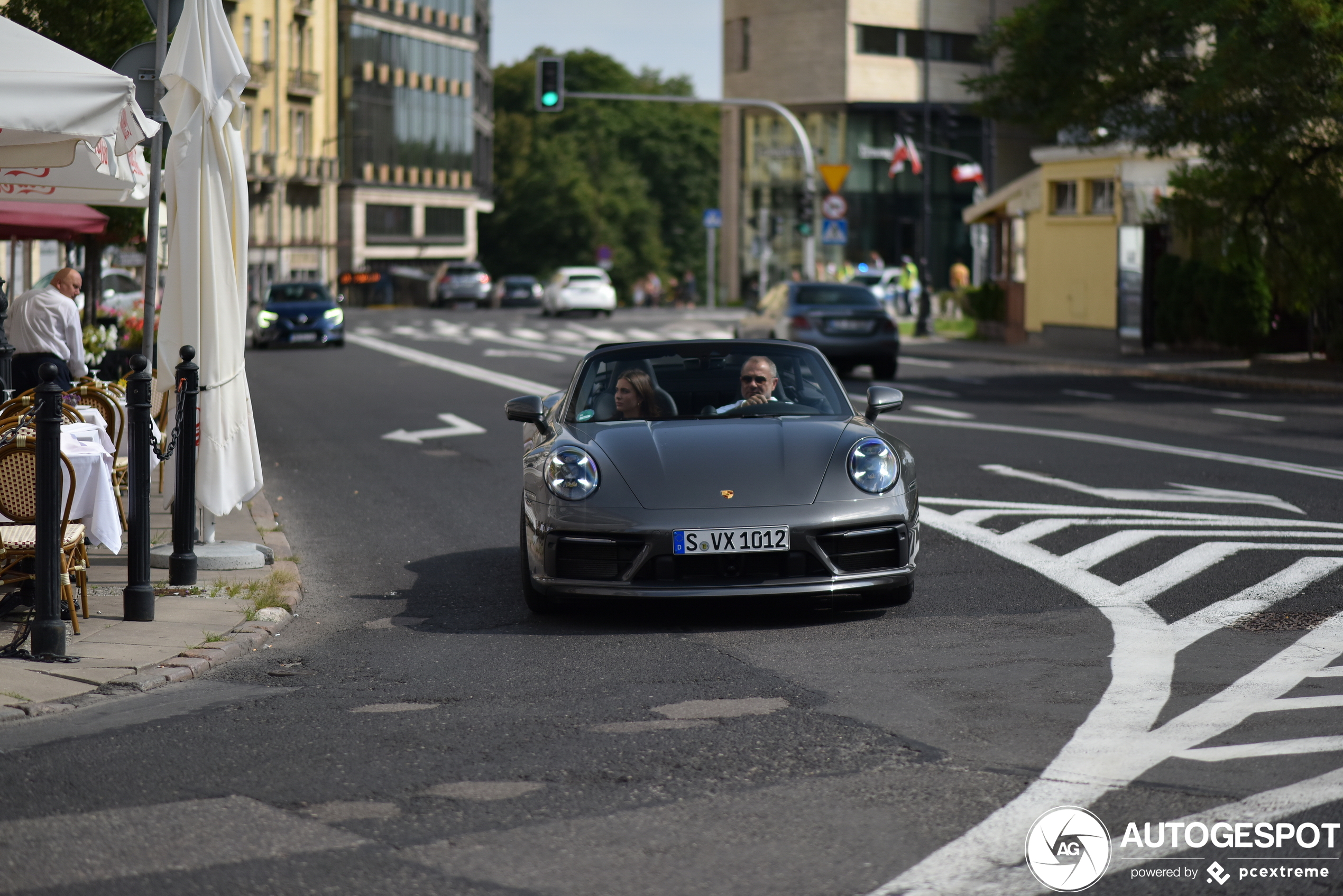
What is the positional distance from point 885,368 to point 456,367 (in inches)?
296

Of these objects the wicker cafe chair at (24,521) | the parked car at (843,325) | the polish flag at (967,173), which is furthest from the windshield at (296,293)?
the wicker cafe chair at (24,521)

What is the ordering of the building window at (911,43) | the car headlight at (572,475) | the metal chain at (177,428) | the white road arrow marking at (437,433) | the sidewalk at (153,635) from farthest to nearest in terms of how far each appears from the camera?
the building window at (911,43), the white road arrow marking at (437,433), the metal chain at (177,428), the car headlight at (572,475), the sidewalk at (153,635)

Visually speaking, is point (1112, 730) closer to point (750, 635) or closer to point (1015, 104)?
point (750, 635)

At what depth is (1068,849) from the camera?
424 centimetres

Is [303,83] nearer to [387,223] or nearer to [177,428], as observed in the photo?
[387,223]

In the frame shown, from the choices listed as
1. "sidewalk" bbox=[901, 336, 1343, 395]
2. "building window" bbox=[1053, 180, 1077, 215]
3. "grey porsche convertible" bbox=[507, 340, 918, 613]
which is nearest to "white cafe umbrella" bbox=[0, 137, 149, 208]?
"grey porsche convertible" bbox=[507, 340, 918, 613]

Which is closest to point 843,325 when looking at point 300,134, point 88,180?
point 88,180

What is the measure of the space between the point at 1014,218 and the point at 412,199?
180 ft

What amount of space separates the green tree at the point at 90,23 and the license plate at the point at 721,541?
32.9ft

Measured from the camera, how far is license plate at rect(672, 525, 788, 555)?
7355 millimetres

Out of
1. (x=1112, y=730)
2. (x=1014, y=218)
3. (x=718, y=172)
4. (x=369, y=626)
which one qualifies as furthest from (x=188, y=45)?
(x=718, y=172)

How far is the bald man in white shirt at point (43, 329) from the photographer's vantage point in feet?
46.3

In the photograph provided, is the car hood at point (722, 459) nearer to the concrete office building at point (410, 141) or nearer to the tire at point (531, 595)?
the tire at point (531, 595)

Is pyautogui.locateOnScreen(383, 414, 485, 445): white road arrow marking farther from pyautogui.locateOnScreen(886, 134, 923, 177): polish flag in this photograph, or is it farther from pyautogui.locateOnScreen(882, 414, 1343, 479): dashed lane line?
pyautogui.locateOnScreen(886, 134, 923, 177): polish flag
